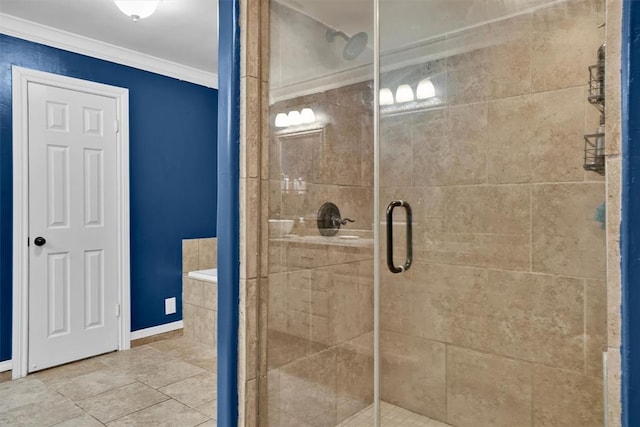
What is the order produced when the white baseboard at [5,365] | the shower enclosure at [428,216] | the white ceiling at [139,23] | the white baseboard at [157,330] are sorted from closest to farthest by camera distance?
the shower enclosure at [428,216], the white ceiling at [139,23], the white baseboard at [5,365], the white baseboard at [157,330]

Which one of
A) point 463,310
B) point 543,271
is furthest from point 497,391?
point 543,271

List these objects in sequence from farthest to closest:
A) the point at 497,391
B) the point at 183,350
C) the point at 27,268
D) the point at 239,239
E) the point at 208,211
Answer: the point at 208,211 → the point at 183,350 → the point at 27,268 → the point at 497,391 → the point at 239,239

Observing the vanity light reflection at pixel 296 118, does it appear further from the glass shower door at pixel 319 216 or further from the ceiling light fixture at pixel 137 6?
the ceiling light fixture at pixel 137 6

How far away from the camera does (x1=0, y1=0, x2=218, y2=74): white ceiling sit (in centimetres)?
270

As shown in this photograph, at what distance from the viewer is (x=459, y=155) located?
2.04 metres

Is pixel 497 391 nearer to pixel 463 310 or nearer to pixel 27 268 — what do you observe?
pixel 463 310

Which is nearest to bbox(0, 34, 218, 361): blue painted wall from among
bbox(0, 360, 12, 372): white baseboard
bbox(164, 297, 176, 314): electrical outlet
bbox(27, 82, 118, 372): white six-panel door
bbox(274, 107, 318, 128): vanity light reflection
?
bbox(164, 297, 176, 314): electrical outlet

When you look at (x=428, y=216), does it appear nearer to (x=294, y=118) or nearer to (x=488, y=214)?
(x=488, y=214)

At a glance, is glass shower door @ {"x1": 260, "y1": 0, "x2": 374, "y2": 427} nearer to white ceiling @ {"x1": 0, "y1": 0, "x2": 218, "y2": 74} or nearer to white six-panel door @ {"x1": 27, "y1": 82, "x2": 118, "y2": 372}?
white ceiling @ {"x1": 0, "y1": 0, "x2": 218, "y2": 74}

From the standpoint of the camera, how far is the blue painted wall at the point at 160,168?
11.5 feet

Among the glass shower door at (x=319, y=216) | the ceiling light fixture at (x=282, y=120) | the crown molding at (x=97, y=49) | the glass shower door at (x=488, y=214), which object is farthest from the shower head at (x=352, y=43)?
the crown molding at (x=97, y=49)

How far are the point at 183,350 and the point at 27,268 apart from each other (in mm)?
1333

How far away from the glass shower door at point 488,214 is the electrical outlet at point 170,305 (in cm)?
249

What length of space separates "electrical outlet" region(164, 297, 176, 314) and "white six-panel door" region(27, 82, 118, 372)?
19.1 inches
